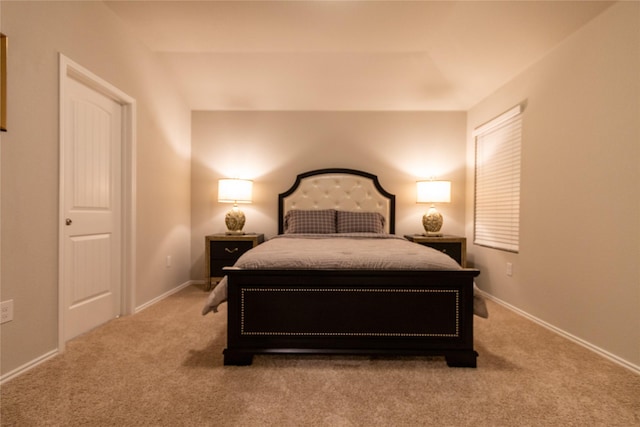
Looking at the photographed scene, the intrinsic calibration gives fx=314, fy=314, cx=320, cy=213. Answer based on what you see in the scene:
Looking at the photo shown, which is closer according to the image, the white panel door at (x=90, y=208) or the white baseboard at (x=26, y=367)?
the white baseboard at (x=26, y=367)

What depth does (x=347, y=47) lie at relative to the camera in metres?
2.98

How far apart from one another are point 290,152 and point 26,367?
10.2ft

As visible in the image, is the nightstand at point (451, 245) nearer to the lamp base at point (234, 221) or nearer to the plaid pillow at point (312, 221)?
the plaid pillow at point (312, 221)

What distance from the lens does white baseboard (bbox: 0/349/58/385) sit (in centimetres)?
163

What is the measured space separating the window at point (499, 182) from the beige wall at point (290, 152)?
1.77ft

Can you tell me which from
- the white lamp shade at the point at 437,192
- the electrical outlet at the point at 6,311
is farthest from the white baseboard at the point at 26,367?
the white lamp shade at the point at 437,192

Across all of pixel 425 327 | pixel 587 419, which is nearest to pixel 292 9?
pixel 425 327

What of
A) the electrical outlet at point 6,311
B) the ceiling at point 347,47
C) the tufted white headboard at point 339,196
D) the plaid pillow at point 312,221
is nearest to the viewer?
the electrical outlet at point 6,311

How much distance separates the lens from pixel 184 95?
3793 mm

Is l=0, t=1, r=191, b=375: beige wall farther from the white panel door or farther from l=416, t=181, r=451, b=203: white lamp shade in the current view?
l=416, t=181, r=451, b=203: white lamp shade

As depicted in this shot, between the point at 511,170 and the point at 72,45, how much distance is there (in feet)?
12.1

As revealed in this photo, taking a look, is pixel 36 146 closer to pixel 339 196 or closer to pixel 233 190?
pixel 233 190

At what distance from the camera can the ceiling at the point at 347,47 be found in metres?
2.41

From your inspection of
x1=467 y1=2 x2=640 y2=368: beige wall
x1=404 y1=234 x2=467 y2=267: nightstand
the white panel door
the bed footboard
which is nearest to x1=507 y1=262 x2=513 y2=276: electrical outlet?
x1=467 y1=2 x2=640 y2=368: beige wall
